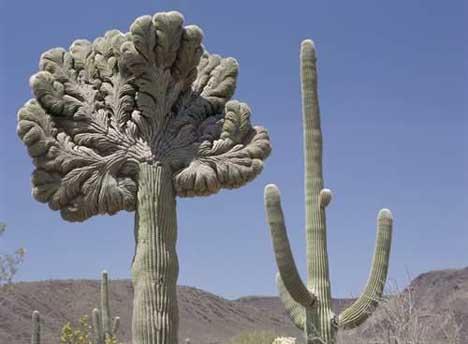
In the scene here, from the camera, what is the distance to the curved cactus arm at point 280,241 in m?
8.13

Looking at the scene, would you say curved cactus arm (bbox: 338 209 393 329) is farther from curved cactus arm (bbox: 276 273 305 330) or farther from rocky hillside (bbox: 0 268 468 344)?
rocky hillside (bbox: 0 268 468 344)

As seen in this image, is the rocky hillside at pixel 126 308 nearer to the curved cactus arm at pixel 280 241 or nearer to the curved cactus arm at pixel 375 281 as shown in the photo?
the curved cactus arm at pixel 375 281

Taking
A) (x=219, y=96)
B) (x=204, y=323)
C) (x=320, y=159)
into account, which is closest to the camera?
(x=219, y=96)

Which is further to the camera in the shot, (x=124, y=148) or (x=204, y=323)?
(x=204, y=323)

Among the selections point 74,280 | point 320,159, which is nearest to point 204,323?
point 74,280

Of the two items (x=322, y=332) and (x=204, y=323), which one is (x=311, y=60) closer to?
(x=322, y=332)

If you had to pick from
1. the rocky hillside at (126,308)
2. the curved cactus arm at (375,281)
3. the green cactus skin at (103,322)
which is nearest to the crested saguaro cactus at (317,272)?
A: the curved cactus arm at (375,281)

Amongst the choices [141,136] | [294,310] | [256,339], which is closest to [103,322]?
[294,310]

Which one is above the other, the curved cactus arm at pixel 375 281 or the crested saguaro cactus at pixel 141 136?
the crested saguaro cactus at pixel 141 136

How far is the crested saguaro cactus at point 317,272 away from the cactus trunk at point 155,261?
106 cm

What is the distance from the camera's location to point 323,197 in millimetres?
8914

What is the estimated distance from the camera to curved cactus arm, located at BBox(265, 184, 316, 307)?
26.7 ft

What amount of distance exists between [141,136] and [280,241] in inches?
67.9

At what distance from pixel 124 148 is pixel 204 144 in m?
0.79
